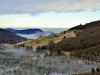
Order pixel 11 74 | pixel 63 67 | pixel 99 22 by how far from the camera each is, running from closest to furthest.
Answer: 1. pixel 11 74
2. pixel 63 67
3. pixel 99 22

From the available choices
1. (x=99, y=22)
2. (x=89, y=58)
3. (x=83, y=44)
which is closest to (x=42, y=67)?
(x=89, y=58)

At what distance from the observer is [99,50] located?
63.6 meters

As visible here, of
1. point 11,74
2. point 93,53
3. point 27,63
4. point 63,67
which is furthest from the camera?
point 93,53

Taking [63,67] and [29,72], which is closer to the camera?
[29,72]

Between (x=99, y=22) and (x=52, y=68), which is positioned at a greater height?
(x=99, y=22)

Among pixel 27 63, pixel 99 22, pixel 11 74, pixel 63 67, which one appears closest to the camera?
pixel 11 74

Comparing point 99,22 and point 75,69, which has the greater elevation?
point 99,22

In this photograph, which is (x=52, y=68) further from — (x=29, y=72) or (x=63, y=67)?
(x=29, y=72)

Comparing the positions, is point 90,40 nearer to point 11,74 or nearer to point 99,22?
Result: point 11,74

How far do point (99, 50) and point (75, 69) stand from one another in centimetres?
Answer: 1940

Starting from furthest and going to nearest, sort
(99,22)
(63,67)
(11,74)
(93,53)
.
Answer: (99,22) → (93,53) → (63,67) → (11,74)

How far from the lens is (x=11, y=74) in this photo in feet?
142

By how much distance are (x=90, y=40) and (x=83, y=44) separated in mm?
3091

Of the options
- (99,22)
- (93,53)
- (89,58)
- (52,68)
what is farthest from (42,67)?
(99,22)
